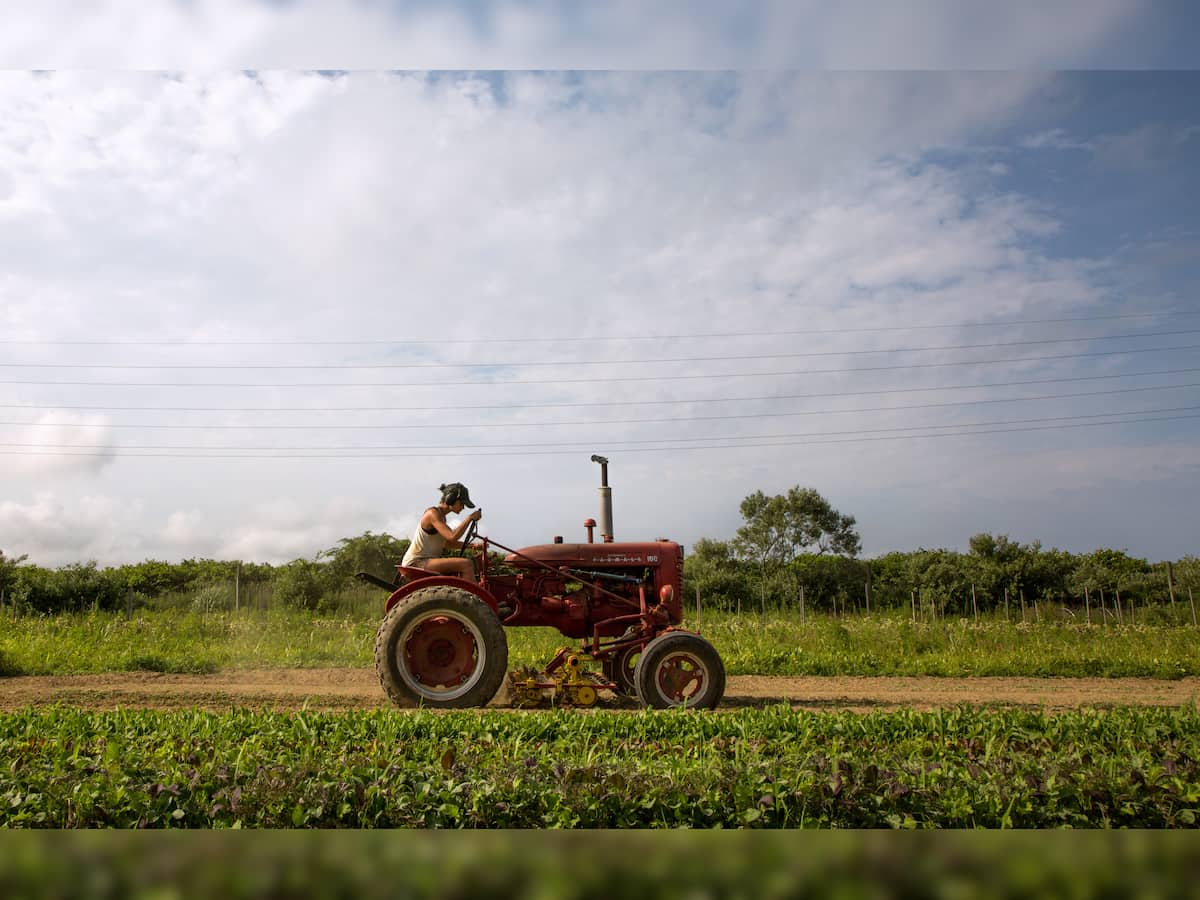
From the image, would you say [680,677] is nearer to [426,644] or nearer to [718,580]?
[426,644]

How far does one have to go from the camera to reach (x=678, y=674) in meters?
7.30

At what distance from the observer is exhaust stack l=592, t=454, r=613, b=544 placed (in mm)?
8867

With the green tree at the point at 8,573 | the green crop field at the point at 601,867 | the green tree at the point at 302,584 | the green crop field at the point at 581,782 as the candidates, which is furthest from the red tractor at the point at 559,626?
the green tree at the point at 8,573

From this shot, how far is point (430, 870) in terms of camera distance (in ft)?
1.15

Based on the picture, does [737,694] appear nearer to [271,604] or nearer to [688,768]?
[688,768]

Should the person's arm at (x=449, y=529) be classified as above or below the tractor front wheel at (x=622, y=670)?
above

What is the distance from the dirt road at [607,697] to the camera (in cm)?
800

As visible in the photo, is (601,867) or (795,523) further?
(795,523)

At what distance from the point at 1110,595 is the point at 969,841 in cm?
3029

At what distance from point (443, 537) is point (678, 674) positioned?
94.8 inches

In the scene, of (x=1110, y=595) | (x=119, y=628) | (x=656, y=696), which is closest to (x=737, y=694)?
(x=656, y=696)

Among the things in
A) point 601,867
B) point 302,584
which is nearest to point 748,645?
point 302,584

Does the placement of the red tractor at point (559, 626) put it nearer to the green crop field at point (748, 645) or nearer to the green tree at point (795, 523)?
the green crop field at point (748, 645)

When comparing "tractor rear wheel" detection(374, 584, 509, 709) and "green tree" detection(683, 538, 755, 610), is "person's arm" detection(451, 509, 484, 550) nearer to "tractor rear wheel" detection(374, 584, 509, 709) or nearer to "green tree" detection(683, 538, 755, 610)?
"tractor rear wheel" detection(374, 584, 509, 709)
